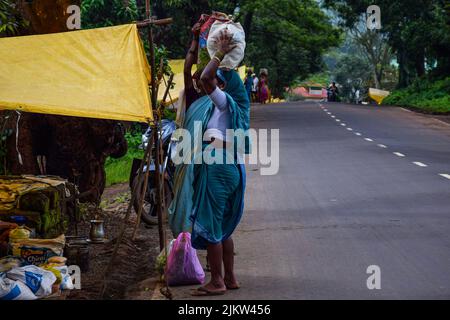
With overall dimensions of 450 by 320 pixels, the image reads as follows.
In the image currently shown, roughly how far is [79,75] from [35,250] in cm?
209

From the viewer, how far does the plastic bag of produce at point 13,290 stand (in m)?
7.45

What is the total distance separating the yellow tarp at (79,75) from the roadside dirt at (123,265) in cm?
143

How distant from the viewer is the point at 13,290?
24.7ft

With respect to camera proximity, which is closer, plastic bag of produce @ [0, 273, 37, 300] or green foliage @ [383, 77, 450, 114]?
plastic bag of produce @ [0, 273, 37, 300]

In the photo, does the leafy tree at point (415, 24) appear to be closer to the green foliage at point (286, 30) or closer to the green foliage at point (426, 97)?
the green foliage at point (426, 97)

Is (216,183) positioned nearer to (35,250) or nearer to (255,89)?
(35,250)

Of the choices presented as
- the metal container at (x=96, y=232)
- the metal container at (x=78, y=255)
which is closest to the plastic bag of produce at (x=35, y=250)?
the metal container at (x=78, y=255)

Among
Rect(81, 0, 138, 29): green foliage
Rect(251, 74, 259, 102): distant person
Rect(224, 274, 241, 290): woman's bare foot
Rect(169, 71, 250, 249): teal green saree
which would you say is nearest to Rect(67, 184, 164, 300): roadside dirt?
Rect(224, 274, 241, 290): woman's bare foot

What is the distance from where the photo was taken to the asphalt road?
7.89 metres

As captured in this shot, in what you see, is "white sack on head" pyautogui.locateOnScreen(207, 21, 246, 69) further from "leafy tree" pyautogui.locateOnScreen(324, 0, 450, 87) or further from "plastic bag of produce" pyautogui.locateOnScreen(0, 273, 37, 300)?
"leafy tree" pyautogui.locateOnScreen(324, 0, 450, 87)

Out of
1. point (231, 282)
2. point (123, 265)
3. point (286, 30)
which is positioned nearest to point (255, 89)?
point (286, 30)

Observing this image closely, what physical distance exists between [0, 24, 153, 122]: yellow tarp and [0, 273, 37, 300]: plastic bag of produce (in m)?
2.10

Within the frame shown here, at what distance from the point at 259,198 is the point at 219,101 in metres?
6.91

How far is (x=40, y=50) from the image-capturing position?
10414 millimetres
